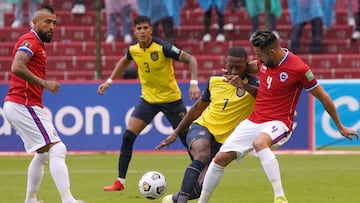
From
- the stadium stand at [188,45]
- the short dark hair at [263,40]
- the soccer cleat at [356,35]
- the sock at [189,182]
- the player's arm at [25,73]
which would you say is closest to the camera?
the short dark hair at [263,40]

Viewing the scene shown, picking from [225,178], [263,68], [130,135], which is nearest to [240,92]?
[263,68]

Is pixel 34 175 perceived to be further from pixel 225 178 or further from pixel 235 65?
pixel 225 178

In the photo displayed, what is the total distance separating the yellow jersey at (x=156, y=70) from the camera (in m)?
13.9

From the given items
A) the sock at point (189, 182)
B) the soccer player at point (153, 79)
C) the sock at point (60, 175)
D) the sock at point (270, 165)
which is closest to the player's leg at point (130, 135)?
the soccer player at point (153, 79)

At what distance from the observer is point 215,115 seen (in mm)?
11047

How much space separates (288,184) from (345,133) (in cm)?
318

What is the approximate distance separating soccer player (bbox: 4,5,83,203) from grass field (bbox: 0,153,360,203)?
1.21m

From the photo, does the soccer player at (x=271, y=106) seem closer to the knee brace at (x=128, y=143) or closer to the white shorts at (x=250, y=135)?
the white shorts at (x=250, y=135)

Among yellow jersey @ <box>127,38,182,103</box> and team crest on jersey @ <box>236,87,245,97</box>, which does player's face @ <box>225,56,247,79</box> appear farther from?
yellow jersey @ <box>127,38,182,103</box>

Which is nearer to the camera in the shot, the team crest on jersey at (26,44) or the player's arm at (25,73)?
the player's arm at (25,73)

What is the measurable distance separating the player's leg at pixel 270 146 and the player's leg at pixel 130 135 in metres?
3.22

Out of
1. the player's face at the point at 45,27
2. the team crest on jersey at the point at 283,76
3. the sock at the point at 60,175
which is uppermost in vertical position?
the player's face at the point at 45,27

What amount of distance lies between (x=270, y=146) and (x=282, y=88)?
60cm

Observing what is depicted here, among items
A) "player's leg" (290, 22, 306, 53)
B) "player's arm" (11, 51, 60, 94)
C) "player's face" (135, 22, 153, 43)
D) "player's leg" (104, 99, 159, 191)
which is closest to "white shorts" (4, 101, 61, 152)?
"player's arm" (11, 51, 60, 94)
